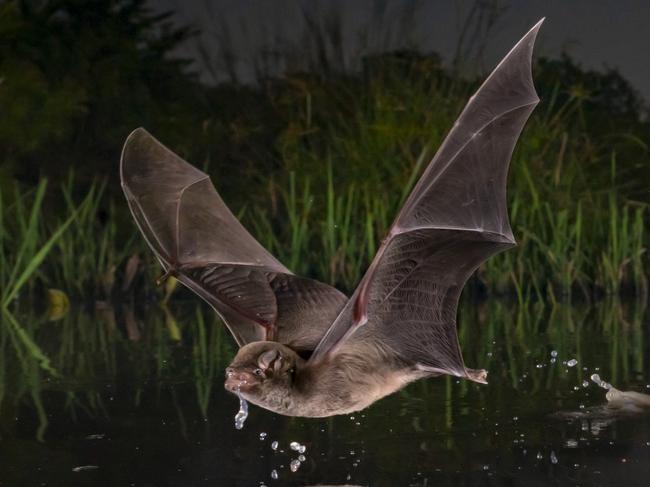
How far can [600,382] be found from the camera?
541 cm

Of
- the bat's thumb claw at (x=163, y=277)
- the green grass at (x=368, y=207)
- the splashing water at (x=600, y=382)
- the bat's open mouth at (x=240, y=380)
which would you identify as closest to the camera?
the bat's open mouth at (x=240, y=380)

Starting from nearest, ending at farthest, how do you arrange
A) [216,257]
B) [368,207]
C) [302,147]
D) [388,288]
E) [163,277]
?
[388,288]
[163,277]
[216,257]
[368,207]
[302,147]

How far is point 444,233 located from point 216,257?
1046 millimetres

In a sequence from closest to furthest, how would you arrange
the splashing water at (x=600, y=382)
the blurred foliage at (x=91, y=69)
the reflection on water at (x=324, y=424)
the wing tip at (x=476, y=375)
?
the reflection on water at (x=324, y=424) < the wing tip at (x=476, y=375) < the splashing water at (x=600, y=382) < the blurred foliage at (x=91, y=69)

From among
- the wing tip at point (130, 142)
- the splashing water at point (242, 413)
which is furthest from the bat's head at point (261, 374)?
the wing tip at point (130, 142)

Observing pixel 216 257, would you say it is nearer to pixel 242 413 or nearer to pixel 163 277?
pixel 163 277

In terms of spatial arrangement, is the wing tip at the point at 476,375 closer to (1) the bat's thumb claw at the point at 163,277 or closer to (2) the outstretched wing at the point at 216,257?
(2) the outstretched wing at the point at 216,257

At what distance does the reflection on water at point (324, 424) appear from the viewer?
392 cm

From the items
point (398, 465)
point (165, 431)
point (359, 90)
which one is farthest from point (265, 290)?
point (359, 90)

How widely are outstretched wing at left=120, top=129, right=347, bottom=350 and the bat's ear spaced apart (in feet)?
1.66

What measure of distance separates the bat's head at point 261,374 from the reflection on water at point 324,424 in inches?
11.1

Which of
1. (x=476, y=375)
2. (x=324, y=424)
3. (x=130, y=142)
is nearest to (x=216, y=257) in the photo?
(x=130, y=142)

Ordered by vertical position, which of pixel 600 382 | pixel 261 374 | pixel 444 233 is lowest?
pixel 600 382

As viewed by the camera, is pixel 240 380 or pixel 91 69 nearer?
pixel 240 380
